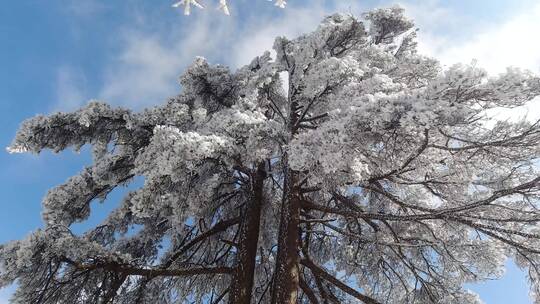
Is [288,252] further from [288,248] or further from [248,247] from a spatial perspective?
[248,247]

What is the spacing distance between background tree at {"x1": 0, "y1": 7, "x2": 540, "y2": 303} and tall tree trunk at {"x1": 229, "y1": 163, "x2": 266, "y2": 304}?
4 cm

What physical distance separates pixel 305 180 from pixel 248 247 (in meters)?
1.76

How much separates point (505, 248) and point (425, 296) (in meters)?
1.93

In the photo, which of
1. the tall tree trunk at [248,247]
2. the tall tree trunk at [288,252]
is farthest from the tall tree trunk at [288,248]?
the tall tree trunk at [248,247]

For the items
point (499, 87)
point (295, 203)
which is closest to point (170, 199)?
point (295, 203)

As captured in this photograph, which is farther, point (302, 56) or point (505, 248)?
point (302, 56)

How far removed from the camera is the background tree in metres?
6.47

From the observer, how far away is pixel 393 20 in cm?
1136

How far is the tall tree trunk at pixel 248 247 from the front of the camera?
26.7ft

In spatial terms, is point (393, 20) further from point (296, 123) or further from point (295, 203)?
point (295, 203)

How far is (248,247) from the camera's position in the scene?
Result: 8867 mm

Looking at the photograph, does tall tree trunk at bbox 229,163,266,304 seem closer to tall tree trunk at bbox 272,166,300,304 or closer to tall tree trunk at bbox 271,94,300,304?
tall tree trunk at bbox 271,94,300,304

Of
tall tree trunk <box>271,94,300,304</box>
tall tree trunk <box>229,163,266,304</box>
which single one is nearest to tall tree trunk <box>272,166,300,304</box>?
tall tree trunk <box>271,94,300,304</box>

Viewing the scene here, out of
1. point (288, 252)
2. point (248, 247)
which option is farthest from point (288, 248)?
point (248, 247)
